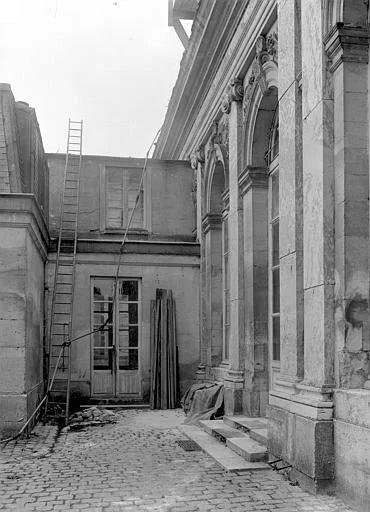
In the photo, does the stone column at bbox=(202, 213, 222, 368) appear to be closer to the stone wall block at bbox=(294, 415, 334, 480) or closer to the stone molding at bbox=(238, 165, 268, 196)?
the stone molding at bbox=(238, 165, 268, 196)

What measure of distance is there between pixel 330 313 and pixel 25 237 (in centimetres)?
478

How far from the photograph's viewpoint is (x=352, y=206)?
586cm

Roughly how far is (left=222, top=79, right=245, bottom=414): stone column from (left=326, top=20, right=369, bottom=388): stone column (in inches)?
163

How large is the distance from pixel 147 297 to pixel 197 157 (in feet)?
10.5

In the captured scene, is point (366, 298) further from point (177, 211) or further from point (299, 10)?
point (177, 211)

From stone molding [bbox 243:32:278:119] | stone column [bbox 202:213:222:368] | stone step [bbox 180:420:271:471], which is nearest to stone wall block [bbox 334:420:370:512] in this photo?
stone step [bbox 180:420:271:471]

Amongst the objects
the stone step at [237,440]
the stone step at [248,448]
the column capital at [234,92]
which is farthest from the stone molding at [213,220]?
the stone step at [248,448]

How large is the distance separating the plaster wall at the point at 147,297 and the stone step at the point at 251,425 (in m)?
4.13

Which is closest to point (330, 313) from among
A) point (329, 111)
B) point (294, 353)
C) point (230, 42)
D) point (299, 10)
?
point (294, 353)

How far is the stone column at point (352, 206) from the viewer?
5.80 m

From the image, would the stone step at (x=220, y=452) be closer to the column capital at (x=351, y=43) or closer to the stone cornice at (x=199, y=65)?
the column capital at (x=351, y=43)

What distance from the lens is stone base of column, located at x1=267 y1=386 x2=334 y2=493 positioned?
18.7ft

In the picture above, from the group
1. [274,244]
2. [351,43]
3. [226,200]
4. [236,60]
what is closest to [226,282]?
[226,200]

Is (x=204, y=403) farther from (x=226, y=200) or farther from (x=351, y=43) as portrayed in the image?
(x=351, y=43)
